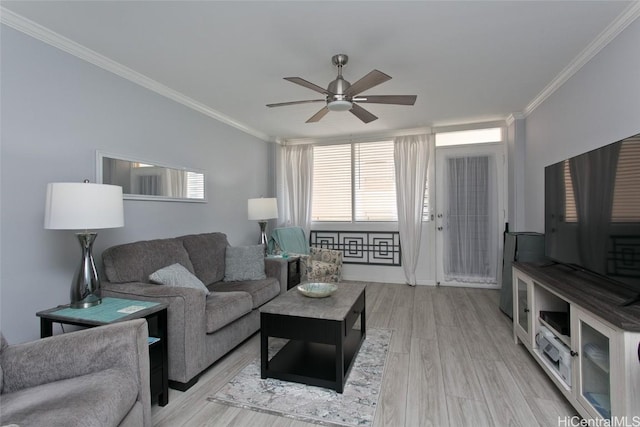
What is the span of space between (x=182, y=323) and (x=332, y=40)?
219 centimetres

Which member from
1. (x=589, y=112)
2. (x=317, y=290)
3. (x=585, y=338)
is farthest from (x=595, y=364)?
(x=589, y=112)

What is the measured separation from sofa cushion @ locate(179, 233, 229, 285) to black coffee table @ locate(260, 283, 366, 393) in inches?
42.4

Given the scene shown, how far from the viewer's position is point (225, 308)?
7.20 feet

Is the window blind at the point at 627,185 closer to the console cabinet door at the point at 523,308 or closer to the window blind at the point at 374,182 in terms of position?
the console cabinet door at the point at 523,308

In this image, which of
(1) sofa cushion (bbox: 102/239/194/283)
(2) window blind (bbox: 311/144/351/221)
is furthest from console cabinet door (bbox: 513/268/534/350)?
(1) sofa cushion (bbox: 102/239/194/283)

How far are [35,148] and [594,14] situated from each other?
146 inches

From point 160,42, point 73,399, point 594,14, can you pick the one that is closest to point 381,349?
point 73,399

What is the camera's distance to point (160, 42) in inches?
84.8

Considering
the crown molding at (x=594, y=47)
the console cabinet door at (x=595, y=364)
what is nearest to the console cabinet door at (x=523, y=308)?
the console cabinet door at (x=595, y=364)

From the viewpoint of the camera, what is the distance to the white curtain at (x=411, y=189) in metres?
4.46

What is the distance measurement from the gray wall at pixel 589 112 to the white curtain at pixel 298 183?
3.11 m

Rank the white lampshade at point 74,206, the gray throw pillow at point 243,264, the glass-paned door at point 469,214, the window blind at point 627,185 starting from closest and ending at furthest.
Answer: the window blind at point 627,185 → the white lampshade at point 74,206 → the gray throw pillow at point 243,264 → the glass-paned door at point 469,214

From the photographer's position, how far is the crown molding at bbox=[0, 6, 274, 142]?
73.1 inches

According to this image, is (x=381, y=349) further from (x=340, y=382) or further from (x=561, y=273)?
(x=561, y=273)
